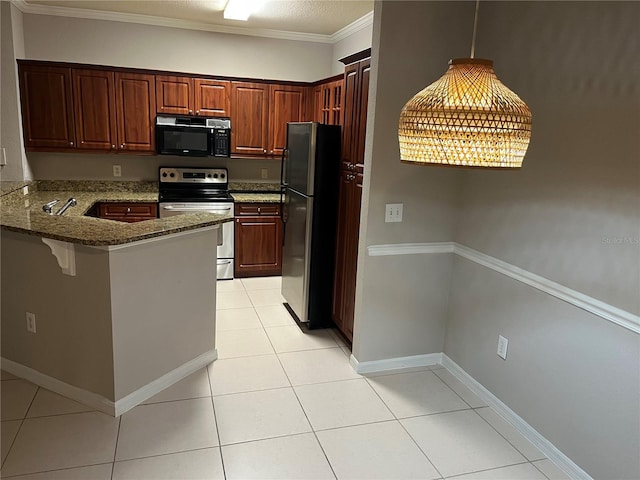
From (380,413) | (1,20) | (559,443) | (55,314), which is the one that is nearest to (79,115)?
(1,20)

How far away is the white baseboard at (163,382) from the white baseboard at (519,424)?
1.65 m

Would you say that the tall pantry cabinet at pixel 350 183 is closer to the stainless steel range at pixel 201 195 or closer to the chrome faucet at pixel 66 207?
the stainless steel range at pixel 201 195

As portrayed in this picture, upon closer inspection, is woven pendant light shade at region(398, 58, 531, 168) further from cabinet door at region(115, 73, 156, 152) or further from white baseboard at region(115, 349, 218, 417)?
cabinet door at region(115, 73, 156, 152)

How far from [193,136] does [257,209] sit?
3.26 feet

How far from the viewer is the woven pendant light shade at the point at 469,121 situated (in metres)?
1.29

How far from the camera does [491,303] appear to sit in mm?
2783

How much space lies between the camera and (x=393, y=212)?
9.57 feet

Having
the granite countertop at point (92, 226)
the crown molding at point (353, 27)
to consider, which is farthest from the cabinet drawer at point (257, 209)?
the crown molding at point (353, 27)

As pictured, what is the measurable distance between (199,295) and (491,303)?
1.80m

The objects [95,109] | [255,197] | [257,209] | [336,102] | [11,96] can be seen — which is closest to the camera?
[336,102]

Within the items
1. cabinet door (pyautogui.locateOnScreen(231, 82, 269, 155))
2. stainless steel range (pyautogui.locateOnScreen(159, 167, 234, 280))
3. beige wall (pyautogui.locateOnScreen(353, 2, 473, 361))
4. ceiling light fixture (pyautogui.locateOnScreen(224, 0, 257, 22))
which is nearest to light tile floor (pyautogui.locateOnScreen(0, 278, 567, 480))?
beige wall (pyautogui.locateOnScreen(353, 2, 473, 361))

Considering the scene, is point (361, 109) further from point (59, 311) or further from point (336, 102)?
point (59, 311)

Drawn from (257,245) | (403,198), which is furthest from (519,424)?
(257,245)

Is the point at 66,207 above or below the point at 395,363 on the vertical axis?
above
